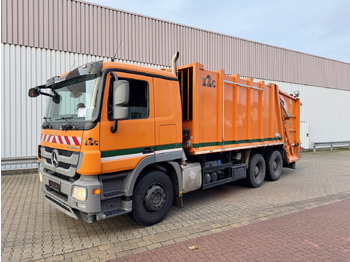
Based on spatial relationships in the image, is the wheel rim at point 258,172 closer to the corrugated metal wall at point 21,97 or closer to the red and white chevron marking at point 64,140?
the red and white chevron marking at point 64,140

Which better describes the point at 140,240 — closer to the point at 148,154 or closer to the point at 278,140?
the point at 148,154

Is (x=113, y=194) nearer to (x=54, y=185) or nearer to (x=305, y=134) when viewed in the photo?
(x=54, y=185)

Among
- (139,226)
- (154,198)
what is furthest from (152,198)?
(139,226)

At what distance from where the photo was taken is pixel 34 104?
29.8ft

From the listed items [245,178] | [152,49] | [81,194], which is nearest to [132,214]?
[81,194]

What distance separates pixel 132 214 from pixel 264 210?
2751 millimetres

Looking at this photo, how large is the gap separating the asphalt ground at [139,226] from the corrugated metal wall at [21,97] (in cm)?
201

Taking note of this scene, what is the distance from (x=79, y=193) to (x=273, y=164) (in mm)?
6088

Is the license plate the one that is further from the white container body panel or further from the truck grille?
the white container body panel

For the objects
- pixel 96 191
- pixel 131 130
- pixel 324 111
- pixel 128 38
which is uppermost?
pixel 128 38

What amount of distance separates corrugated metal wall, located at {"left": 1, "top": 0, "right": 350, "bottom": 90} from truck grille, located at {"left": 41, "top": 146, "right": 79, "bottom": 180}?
650 cm

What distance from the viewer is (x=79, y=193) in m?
3.59

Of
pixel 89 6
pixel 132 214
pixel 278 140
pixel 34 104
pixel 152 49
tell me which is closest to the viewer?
pixel 132 214

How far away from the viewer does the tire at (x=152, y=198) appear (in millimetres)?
4074
